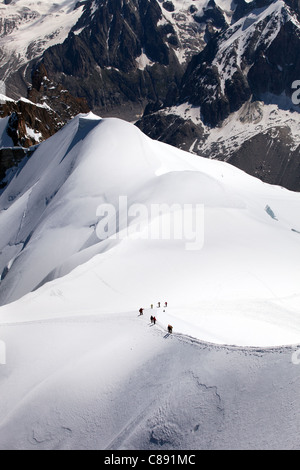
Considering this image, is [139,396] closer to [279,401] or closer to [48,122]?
[279,401]

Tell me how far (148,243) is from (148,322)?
17161 millimetres

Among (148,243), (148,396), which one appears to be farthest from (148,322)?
(148,243)

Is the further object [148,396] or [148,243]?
[148,243]

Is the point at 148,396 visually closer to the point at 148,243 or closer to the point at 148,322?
the point at 148,322

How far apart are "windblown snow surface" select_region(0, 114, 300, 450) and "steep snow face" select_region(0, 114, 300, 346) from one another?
0.18 m

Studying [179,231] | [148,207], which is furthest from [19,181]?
[179,231]

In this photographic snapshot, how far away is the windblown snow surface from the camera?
→ 56.5 ft

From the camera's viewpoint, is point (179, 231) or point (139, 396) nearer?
point (139, 396)

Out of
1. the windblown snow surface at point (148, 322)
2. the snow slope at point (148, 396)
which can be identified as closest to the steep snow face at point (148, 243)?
the windblown snow surface at point (148, 322)

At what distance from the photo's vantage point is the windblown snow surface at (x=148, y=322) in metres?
17.2

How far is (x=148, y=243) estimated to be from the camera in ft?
137
